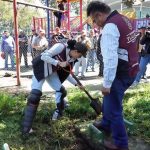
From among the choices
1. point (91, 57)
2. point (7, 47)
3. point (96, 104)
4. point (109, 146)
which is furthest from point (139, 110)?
point (7, 47)

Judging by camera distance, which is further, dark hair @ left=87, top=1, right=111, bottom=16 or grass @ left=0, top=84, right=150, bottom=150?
grass @ left=0, top=84, right=150, bottom=150

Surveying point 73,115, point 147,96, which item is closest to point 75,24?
point 147,96

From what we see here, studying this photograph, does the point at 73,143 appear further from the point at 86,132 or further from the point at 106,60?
the point at 106,60

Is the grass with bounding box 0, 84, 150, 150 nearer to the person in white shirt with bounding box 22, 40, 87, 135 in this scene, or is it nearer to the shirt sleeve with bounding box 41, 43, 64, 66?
the person in white shirt with bounding box 22, 40, 87, 135

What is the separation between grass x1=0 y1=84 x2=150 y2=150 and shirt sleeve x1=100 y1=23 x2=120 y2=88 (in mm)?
1606

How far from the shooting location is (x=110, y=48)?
432 cm

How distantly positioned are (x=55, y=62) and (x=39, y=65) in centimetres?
33

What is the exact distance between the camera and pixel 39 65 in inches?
226

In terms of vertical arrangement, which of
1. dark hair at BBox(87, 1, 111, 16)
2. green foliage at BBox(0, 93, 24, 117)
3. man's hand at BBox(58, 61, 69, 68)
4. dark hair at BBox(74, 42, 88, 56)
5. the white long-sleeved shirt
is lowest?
green foliage at BBox(0, 93, 24, 117)

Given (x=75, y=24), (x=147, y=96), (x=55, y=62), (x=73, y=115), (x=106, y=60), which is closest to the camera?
(x=106, y=60)

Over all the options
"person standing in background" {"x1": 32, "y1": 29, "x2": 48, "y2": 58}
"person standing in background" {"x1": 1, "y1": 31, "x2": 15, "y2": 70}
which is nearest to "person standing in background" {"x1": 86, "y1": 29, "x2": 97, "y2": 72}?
"person standing in background" {"x1": 32, "y1": 29, "x2": 48, "y2": 58}

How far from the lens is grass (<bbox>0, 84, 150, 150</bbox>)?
5496 millimetres

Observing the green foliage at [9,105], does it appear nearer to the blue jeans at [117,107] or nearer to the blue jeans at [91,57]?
the blue jeans at [117,107]

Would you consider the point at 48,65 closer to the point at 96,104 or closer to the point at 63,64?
the point at 63,64
